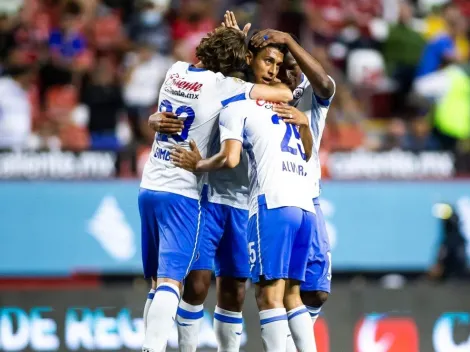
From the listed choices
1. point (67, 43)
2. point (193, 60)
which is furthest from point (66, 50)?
point (193, 60)

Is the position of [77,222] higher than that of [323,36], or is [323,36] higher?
[323,36]

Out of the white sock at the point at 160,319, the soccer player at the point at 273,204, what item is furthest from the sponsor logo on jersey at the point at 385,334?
the white sock at the point at 160,319

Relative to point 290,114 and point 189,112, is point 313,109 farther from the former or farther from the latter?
point 189,112

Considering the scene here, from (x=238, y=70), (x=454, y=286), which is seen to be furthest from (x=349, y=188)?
(x=238, y=70)

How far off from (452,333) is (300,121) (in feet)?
10.8

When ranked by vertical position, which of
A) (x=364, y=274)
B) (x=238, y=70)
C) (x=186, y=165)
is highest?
(x=238, y=70)

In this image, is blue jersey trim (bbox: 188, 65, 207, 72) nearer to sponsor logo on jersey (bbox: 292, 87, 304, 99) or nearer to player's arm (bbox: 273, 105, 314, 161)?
player's arm (bbox: 273, 105, 314, 161)

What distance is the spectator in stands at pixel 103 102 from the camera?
39.1 feet

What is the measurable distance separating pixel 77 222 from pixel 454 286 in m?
3.93

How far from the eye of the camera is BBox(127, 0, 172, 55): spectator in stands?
1344cm

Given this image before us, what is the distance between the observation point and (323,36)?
1397 centimetres

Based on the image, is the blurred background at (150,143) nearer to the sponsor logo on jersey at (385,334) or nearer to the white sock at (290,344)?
the sponsor logo on jersey at (385,334)

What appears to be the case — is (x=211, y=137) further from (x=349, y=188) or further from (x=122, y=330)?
(x=349, y=188)

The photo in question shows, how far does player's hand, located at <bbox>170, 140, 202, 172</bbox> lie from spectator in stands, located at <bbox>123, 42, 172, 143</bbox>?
5.31 m
